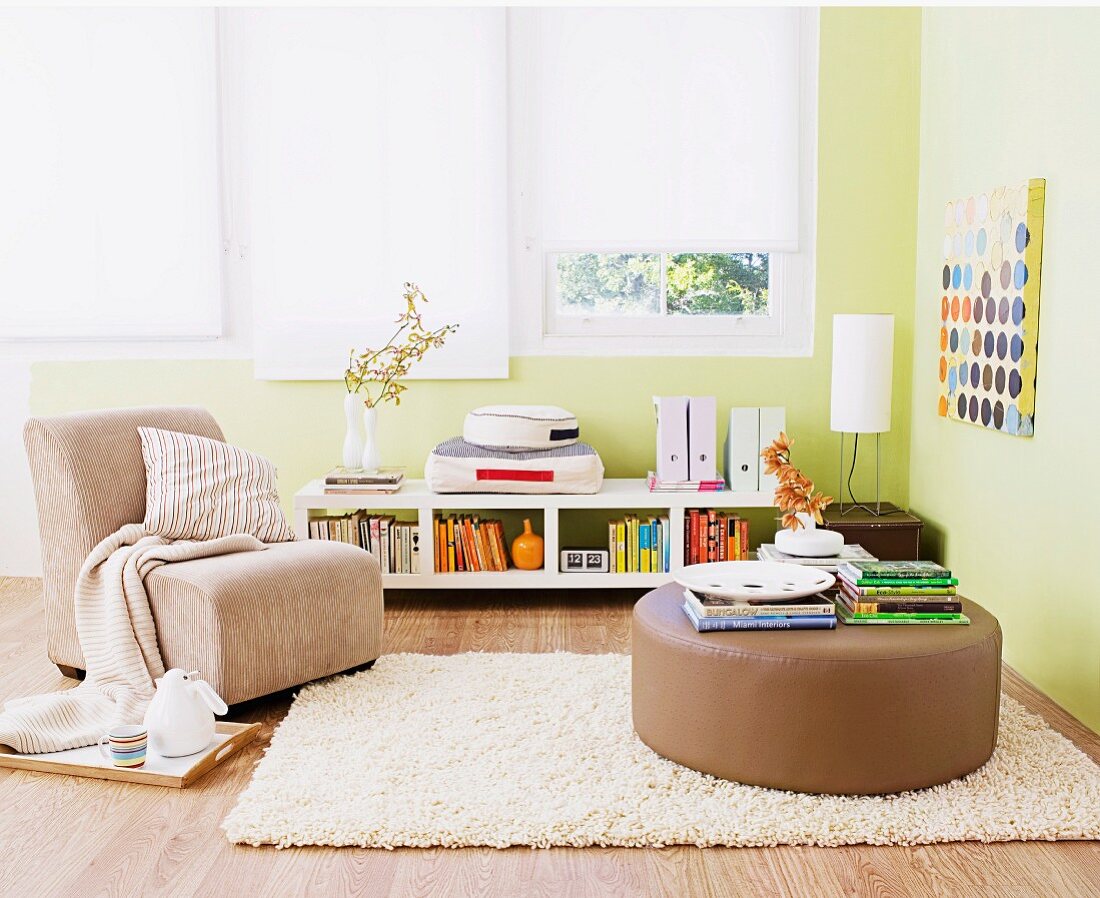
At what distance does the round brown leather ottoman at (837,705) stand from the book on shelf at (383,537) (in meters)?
1.90

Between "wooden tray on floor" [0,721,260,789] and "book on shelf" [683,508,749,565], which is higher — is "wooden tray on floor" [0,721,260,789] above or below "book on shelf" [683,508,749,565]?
below

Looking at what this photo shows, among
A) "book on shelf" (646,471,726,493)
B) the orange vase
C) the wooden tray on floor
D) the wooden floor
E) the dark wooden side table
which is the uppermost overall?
"book on shelf" (646,471,726,493)

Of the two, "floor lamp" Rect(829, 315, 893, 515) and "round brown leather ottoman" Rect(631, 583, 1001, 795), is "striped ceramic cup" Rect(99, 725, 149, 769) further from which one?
"floor lamp" Rect(829, 315, 893, 515)

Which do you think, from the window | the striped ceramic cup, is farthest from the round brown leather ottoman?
the window

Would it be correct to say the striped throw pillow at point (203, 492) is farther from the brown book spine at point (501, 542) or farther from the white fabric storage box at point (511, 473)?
the brown book spine at point (501, 542)

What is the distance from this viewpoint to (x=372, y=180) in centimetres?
453

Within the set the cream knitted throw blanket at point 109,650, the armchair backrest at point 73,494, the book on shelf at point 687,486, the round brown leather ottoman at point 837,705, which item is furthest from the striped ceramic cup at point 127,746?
the book on shelf at point 687,486

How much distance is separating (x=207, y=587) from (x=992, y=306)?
2.48m

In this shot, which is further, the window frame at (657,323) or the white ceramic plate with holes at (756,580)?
the window frame at (657,323)

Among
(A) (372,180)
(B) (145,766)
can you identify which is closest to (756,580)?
(B) (145,766)

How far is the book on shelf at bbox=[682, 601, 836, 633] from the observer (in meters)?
2.56

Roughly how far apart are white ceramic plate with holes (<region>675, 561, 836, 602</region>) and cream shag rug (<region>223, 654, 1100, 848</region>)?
0.41 metres

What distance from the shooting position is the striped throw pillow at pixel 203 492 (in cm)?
333

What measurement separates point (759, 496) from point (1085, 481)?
1.39 m
